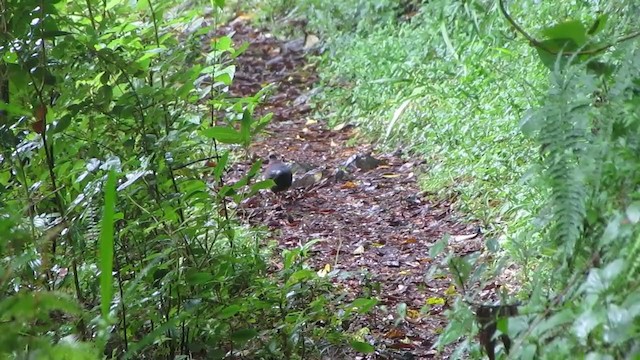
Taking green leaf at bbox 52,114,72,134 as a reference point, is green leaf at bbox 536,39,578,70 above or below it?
above

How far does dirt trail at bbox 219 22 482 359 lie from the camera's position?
2.81 metres

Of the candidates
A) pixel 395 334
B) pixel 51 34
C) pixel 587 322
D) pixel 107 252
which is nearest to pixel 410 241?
pixel 395 334

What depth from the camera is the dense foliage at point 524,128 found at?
4.11ft

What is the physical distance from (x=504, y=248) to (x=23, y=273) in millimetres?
1796

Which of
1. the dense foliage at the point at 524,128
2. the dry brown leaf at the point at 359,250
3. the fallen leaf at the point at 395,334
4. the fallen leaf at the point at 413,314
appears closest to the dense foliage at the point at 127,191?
the fallen leaf at the point at 395,334

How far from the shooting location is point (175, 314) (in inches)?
81.2

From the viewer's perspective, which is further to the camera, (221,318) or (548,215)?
(221,318)

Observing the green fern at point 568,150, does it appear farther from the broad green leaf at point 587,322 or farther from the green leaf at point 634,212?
the broad green leaf at point 587,322

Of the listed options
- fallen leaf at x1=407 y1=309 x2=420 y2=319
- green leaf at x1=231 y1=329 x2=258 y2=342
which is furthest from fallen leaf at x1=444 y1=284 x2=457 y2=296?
green leaf at x1=231 y1=329 x2=258 y2=342

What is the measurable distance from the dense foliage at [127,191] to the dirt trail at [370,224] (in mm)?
447

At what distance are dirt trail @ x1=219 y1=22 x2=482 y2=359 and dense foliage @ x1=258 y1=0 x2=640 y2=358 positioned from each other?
159 mm

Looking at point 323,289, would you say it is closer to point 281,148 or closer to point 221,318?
point 221,318

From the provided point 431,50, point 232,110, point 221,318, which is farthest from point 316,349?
point 431,50

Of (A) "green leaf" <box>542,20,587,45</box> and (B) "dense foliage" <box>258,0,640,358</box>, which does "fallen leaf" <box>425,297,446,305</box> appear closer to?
(B) "dense foliage" <box>258,0,640,358</box>
